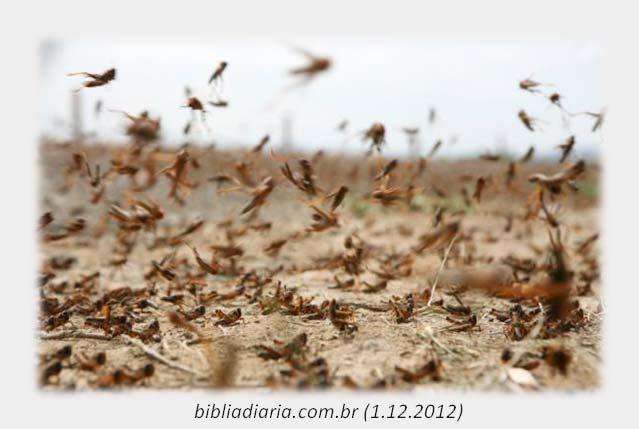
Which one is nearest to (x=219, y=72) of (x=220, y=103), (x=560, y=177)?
(x=220, y=103)

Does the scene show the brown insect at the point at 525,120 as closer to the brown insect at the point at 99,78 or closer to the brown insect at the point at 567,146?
the brown insect at the point at 567,146

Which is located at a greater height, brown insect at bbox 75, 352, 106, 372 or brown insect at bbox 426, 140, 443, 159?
brown insect at bbox 426, 140, 443, 159

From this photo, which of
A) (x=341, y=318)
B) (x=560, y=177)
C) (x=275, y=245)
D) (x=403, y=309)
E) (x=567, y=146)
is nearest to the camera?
(x=560, y=177)

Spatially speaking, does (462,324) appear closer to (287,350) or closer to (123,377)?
(287,350)

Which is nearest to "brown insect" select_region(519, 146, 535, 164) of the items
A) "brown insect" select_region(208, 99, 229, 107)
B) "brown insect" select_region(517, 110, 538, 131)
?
"brown insect" select_region(517, 110, 538, 131)

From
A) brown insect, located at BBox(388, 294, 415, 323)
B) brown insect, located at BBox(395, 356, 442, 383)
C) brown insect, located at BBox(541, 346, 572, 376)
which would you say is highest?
brown insect, located at BBox(541, 346, 572, 376)

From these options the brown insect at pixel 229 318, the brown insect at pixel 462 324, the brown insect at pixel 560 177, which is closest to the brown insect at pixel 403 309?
the brown insect at pixel 462 324

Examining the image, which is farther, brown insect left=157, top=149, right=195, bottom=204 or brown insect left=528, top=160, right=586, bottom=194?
brown insect left=157, top=149, right=195, bottom=204

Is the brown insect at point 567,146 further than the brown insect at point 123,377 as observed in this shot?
Yes

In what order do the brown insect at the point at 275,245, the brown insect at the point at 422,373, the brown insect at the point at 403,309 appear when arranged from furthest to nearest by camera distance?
the brown insect at the point at 275,245 < the brown insect at the point at 403,309 < the brown insect at the point at 422,373

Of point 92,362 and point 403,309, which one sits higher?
point 403,309

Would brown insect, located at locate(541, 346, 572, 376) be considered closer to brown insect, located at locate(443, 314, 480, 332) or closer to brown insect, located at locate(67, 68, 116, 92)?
brown insect, located at locate(443, 314, 480, 332)

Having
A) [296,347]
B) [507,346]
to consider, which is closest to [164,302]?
[296,347]
